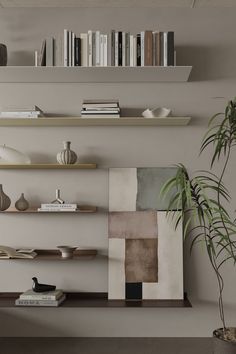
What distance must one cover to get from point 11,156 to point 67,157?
1.25ft

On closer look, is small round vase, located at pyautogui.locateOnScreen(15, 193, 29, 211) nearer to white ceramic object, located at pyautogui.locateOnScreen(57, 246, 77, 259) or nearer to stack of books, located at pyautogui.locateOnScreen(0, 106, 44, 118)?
white ceramic object, located at pyautogui.locateOnScreen(57, 246, 77, 259)

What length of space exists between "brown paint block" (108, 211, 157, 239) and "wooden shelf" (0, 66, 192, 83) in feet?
3.11

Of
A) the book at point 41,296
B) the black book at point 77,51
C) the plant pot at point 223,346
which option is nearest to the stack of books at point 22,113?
the black book at point 77,51

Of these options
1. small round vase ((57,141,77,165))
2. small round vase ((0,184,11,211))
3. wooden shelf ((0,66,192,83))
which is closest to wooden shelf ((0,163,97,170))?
small round vase ((57,141,77,165))

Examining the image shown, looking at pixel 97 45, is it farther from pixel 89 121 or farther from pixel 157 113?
pixel 157 113

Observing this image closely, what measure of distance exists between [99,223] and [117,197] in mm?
223

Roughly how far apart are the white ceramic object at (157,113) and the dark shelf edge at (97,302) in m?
1.26

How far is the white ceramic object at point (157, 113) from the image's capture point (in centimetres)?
327

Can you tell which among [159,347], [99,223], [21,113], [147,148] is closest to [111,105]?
[147,148]

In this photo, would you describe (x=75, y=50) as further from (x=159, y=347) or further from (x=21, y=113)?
(x=159, y=347)

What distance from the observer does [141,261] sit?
332cm

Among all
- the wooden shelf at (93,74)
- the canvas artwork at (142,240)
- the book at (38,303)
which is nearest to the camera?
the book at (38,303)

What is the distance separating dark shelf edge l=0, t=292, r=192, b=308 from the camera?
3.11 metres

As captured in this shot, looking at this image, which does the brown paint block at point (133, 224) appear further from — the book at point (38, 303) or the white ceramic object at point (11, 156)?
the white ceramic object at point (11, 156)
